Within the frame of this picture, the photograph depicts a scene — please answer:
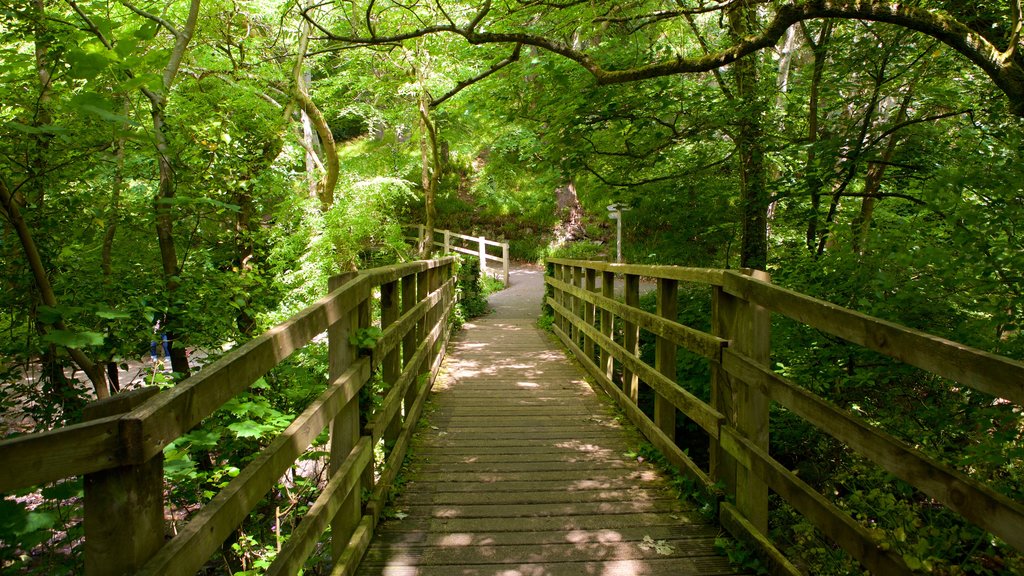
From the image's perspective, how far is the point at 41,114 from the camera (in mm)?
3711

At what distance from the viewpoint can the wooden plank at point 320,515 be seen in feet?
6.36

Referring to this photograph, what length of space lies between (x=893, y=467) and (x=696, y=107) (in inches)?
194

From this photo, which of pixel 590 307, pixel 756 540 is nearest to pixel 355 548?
pixel 756 540

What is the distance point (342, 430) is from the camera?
274 cm

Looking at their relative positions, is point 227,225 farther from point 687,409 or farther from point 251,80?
point 687,409

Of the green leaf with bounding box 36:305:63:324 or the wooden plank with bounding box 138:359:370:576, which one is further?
the green leaf with bounding box 36:305:63:324

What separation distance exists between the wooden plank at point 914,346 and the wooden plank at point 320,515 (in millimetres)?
2032

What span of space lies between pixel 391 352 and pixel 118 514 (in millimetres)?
2695

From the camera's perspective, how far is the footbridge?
4.05 feet

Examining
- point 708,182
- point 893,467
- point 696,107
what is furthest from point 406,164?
point 893,467

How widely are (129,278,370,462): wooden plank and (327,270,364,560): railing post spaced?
15 cm

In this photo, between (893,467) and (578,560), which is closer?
(893,467)

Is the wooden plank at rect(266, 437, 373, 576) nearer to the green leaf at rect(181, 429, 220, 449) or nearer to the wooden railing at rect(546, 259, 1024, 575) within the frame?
the green leaf at rect(181, 429, 220, 449)

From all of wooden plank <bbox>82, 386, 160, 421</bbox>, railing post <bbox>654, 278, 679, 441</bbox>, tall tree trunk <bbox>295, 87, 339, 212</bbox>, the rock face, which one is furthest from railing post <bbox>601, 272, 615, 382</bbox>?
the rock face
